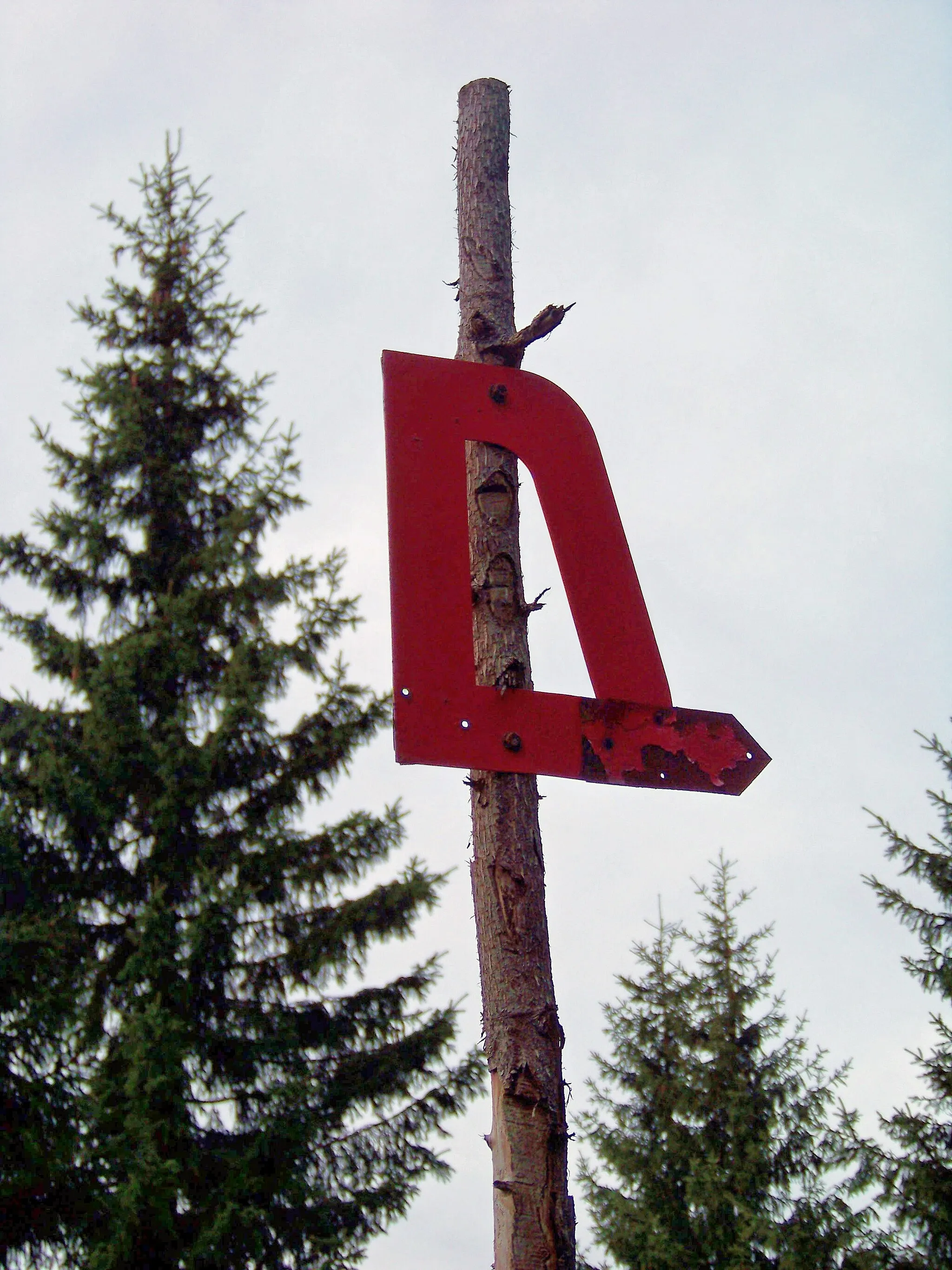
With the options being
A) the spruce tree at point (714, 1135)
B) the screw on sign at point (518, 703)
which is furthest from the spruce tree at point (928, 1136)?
the screw on sign at point (518, 703)

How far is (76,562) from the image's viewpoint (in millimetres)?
11188

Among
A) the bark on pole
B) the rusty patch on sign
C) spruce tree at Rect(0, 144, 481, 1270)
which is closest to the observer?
the rusty patch on sign

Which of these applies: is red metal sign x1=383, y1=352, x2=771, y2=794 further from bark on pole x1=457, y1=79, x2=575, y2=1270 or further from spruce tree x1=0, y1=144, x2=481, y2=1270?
spruce tree x1=0, y1=144, x2=481, y2=1270

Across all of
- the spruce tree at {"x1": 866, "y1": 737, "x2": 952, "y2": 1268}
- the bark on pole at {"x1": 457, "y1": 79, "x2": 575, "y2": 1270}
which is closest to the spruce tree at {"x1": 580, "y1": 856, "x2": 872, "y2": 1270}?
the spruce tree at {"x1": 866, "y1": 737, "x2": 952, "y2": 1268}

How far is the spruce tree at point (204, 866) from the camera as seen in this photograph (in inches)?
335

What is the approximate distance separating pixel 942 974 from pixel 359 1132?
6.96 metres

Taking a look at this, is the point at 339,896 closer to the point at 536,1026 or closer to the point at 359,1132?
the point at 359,1132

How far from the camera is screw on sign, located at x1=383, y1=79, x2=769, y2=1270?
120 inches

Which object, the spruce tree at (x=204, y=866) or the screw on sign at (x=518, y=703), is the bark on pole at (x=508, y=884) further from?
Result: the spruce tree at (x=204, y=866)

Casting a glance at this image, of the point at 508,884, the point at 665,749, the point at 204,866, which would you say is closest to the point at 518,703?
the point at 665,749

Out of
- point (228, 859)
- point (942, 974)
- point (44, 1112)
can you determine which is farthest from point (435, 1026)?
point (942, 974)

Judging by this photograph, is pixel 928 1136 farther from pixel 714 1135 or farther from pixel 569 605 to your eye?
pixel 569 605

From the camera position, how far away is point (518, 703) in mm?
3068

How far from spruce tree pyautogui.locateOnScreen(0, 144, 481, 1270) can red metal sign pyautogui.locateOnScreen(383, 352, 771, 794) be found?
4682 millimetres
